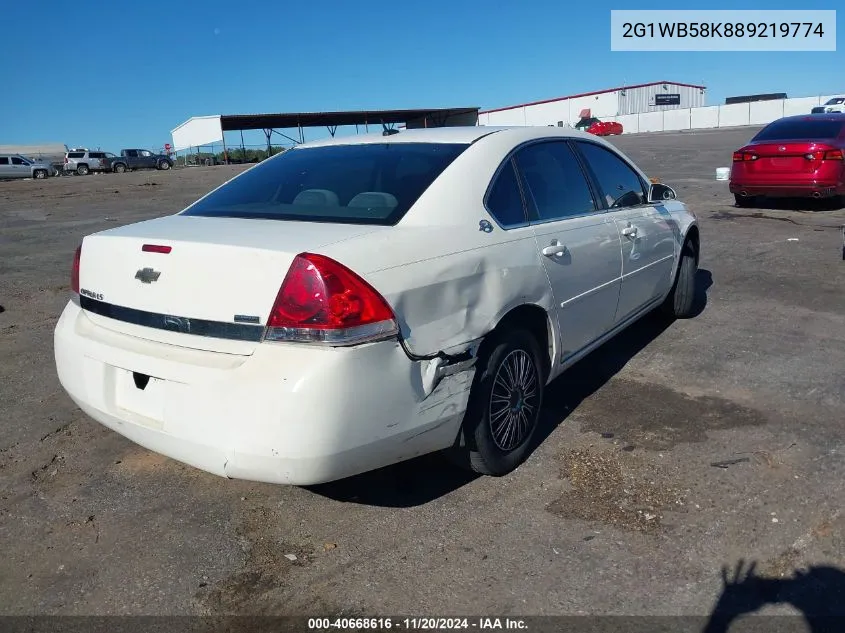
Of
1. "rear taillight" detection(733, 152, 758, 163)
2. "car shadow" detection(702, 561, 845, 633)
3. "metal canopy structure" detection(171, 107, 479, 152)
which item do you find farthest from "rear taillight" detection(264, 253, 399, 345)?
"metal canopy structure" detection(171, 107, 479, 152)

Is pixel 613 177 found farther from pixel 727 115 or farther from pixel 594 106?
pixel 594 106

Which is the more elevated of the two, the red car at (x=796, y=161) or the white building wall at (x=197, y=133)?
the white building wall at (x=197, y=133)

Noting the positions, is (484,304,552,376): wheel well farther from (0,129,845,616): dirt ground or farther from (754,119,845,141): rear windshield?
(754,119,845,141): rear windshield

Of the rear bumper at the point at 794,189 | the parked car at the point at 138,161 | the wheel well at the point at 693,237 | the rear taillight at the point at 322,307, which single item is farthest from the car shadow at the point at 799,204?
the parked car at the point at 138,161

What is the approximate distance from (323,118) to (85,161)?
54.3ft

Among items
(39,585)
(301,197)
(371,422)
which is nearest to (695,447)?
(371,422)

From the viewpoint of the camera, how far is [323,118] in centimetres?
4494

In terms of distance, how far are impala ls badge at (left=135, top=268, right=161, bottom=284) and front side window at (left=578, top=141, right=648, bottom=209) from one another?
8.89 feet

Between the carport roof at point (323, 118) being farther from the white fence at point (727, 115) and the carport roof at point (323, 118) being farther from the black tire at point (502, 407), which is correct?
the black tire at point (502, 407)

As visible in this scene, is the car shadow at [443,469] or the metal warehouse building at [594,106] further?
the metal warehouse building at [594,106]

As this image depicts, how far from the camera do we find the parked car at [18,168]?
136 ft

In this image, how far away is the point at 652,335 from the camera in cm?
551

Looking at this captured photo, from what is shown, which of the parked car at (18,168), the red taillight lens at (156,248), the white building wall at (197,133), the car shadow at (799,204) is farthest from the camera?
the white building wall at (197,133)

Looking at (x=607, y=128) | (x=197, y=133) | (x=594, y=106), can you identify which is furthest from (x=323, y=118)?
(x=594, y=106)
